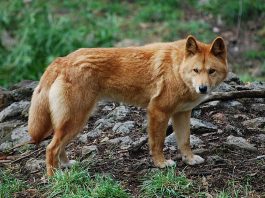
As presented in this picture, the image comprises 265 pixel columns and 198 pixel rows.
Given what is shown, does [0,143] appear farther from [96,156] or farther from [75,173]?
[75,173]

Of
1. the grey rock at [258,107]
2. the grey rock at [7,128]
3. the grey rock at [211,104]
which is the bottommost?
the grey rock at [7,128]

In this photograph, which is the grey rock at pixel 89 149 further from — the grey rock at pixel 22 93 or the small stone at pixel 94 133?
the grey rock at pixel 22 93

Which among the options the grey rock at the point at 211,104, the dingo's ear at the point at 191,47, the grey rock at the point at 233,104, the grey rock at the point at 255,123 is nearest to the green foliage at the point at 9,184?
the dingo's ear at the point at 191,47

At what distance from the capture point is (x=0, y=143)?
25.4 ft

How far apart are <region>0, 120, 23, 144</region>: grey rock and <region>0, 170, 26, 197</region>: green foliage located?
121cm

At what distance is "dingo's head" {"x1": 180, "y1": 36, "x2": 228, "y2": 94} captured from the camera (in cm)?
620

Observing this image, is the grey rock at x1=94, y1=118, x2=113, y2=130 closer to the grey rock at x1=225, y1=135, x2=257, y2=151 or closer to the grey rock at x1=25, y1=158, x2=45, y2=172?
the grey rock at x1=25, y1=158, x2=45, y2=172

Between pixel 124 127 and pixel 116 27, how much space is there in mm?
6739

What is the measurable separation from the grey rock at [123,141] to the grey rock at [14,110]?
1.67 meters

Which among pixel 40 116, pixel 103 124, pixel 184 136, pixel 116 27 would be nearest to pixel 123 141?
pixel 103 124

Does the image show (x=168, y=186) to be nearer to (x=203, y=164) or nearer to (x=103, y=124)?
(x=203, y=164)

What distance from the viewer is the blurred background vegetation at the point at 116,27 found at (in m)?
12.3

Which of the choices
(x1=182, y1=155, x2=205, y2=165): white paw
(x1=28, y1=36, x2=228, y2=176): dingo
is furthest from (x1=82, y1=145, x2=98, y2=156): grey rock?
(x1=182, y1=155, x2=205, y2=165): white paw

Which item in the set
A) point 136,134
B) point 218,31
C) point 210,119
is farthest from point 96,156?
point 218,31
